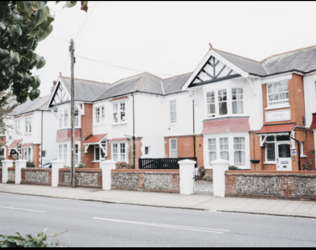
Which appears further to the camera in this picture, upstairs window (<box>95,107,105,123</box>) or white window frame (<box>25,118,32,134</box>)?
white window frame (<box>25,118,32,134</box>)

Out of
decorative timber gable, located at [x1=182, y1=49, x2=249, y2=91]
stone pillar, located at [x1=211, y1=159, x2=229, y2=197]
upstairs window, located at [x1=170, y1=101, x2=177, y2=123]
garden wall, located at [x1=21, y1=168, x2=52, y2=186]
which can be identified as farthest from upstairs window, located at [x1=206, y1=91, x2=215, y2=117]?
garden wall, located at [x1=21, y1=168, x2=52, y2=186]

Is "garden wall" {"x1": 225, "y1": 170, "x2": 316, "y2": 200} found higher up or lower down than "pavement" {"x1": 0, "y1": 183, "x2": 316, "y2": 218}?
higher up

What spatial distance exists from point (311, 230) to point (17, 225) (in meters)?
7.57

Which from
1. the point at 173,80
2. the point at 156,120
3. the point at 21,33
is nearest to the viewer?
the point at 21,33

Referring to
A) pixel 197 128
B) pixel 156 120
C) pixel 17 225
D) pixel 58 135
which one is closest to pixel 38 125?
pixel 58 135

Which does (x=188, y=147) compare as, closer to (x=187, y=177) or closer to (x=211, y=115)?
(x=211, y=115)

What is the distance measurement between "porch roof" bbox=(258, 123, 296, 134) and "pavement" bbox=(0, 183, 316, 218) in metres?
7.10

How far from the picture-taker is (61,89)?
33.2 meters

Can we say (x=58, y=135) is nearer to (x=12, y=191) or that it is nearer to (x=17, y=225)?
(x=12, y=191)

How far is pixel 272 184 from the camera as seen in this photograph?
44.1 ft

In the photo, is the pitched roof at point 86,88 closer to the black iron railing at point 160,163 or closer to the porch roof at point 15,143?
the black iron railing at point 160,163

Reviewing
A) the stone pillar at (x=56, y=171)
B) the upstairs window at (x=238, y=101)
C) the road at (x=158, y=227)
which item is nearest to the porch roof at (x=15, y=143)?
the stone pillar at (x=56, y=171)

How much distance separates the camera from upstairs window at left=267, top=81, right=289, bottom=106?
20.1 meters

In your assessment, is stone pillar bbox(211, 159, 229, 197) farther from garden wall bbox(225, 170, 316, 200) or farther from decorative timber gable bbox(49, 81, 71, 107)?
decorative timber gable bbox(49, 81, 71, 107)
